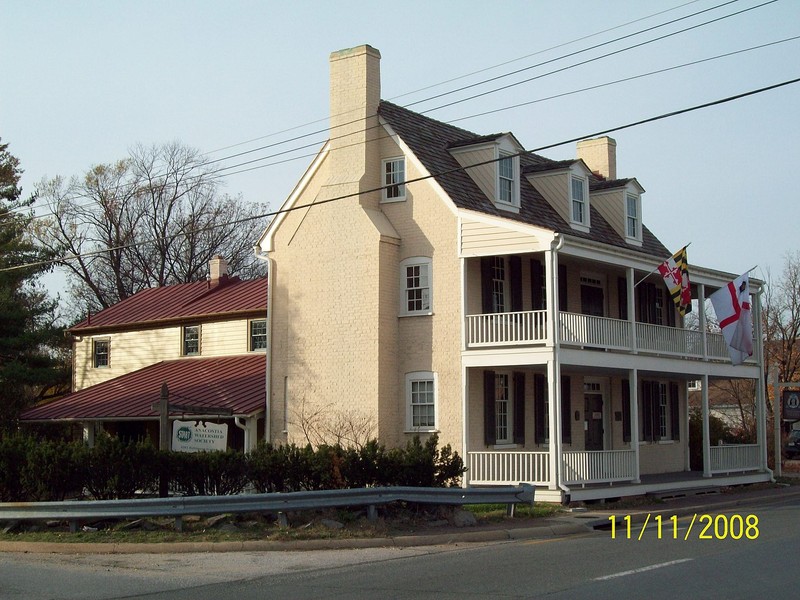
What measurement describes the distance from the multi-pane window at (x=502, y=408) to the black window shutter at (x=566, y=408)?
74.0 inches

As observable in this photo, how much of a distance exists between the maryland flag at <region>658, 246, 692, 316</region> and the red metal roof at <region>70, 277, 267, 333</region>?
1272cm

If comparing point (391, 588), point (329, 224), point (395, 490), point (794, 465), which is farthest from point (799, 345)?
point (391, 588)

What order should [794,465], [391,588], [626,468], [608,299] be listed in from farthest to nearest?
[794,465]
[608,299]
[626,468]
[391,588]

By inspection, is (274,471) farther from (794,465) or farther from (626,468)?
(794,465)

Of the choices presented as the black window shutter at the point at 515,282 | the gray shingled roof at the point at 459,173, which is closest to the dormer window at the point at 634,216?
the gray shingled roof at the point at 459,173

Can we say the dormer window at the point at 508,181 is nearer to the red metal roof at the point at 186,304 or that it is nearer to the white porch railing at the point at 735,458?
the red metal roof at the point at 186,304

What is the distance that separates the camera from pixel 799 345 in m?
54.4

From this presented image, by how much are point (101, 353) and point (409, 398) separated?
52.8 ft

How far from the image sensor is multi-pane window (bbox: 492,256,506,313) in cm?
2620

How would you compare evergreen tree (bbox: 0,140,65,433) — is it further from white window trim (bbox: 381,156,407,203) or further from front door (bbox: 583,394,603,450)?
front door (bbox: 583,394,603,450)

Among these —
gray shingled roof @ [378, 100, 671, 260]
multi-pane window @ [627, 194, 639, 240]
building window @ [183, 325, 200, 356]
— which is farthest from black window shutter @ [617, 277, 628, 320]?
building window @ [183, 325, 200, 356]

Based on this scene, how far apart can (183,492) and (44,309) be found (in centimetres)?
2111

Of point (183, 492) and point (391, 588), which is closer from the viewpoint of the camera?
point (391, 588)

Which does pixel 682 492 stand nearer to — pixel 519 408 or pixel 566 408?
pixel 566 408
